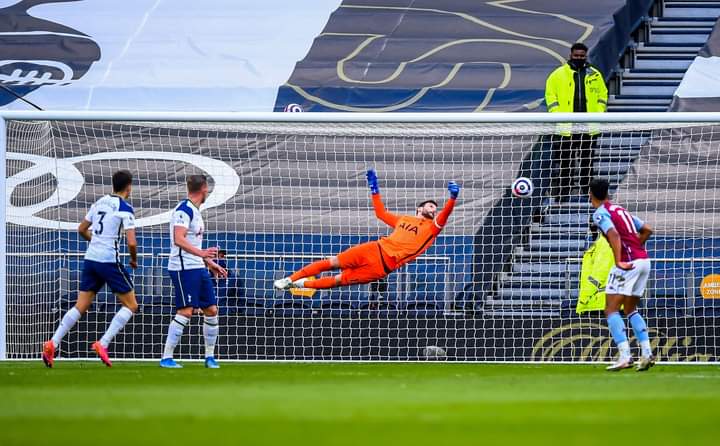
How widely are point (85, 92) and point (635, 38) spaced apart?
8518 millimetres

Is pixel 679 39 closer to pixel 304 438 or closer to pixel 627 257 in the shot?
pixel 627 257

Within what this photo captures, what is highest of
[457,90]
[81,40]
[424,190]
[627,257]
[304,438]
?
[81,40]

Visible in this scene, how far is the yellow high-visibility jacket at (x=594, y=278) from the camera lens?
39.5 feet

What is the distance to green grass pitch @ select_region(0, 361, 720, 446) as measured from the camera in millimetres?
4172

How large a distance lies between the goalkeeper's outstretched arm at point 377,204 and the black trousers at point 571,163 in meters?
2.03

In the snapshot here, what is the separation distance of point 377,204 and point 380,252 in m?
0.52

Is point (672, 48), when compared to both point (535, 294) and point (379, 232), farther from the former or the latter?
point (379, 232)

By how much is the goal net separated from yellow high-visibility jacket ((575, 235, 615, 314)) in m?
0.02

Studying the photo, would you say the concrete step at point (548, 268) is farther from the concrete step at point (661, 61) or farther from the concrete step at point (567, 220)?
the concrete step at point (661, 61)

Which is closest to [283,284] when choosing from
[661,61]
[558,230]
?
[558,230]

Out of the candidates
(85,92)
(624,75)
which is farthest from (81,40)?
(624,75)

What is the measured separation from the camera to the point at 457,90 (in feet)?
55.5


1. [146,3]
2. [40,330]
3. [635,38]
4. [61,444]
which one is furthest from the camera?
[146,3]

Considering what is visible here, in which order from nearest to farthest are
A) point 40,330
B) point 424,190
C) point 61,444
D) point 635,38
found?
point 61,444
point 40,330
point 424,190
point 635,38
